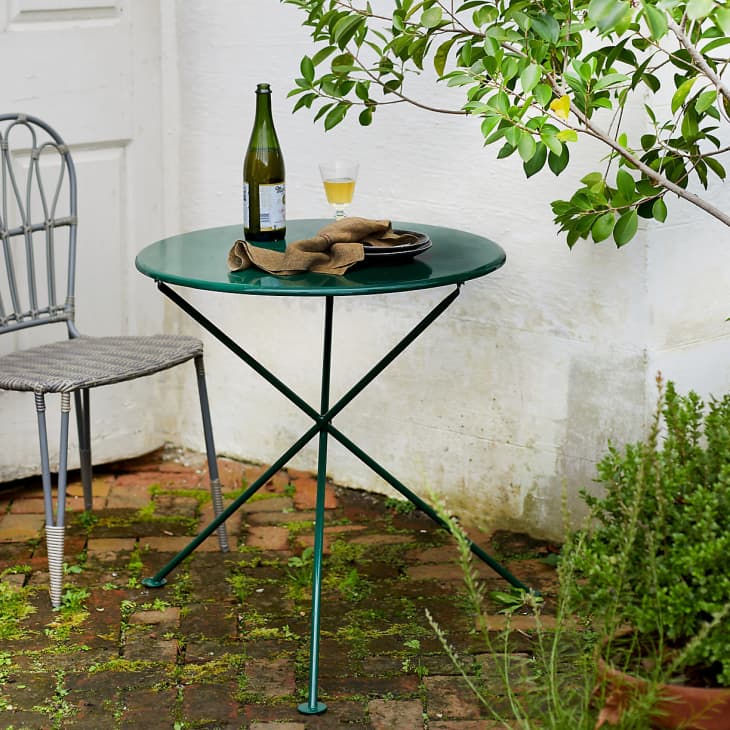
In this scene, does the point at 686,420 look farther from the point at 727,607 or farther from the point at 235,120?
the point at 235,120

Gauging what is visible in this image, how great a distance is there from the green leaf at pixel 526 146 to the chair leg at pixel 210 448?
4.08 feet

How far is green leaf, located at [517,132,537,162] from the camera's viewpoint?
7.11 feet

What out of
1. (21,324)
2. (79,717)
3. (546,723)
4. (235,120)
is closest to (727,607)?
(546,723)

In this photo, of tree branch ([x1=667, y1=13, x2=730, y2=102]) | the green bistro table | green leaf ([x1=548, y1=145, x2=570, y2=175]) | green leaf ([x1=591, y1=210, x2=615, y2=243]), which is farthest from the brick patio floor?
tree branch ([x1=667, y1=13, x2=730, y2=102])

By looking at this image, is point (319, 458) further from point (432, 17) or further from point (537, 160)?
point (432, 17)

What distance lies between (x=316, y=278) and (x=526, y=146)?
0.54 meters

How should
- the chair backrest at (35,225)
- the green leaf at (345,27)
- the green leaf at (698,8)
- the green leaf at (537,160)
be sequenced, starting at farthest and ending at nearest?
the chair backrest at (35,225)
the green leaf at (345,27)
the green leaf at (537,160)
the green leaf at (698,8)

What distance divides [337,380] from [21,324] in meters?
0.94

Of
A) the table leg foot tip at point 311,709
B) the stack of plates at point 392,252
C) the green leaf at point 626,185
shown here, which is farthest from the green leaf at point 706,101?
the table leg foot tip at point 311,709

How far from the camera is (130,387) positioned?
3918mm

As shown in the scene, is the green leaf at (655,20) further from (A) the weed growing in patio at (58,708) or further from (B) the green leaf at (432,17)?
(A) the weed growing in patio at (58,708)

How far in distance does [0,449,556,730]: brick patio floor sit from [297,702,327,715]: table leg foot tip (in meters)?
0.01

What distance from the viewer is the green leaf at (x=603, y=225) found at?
7.99 feet

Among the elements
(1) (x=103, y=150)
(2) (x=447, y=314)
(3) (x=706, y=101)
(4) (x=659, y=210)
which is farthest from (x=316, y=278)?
(1) (x=103, y=150)
